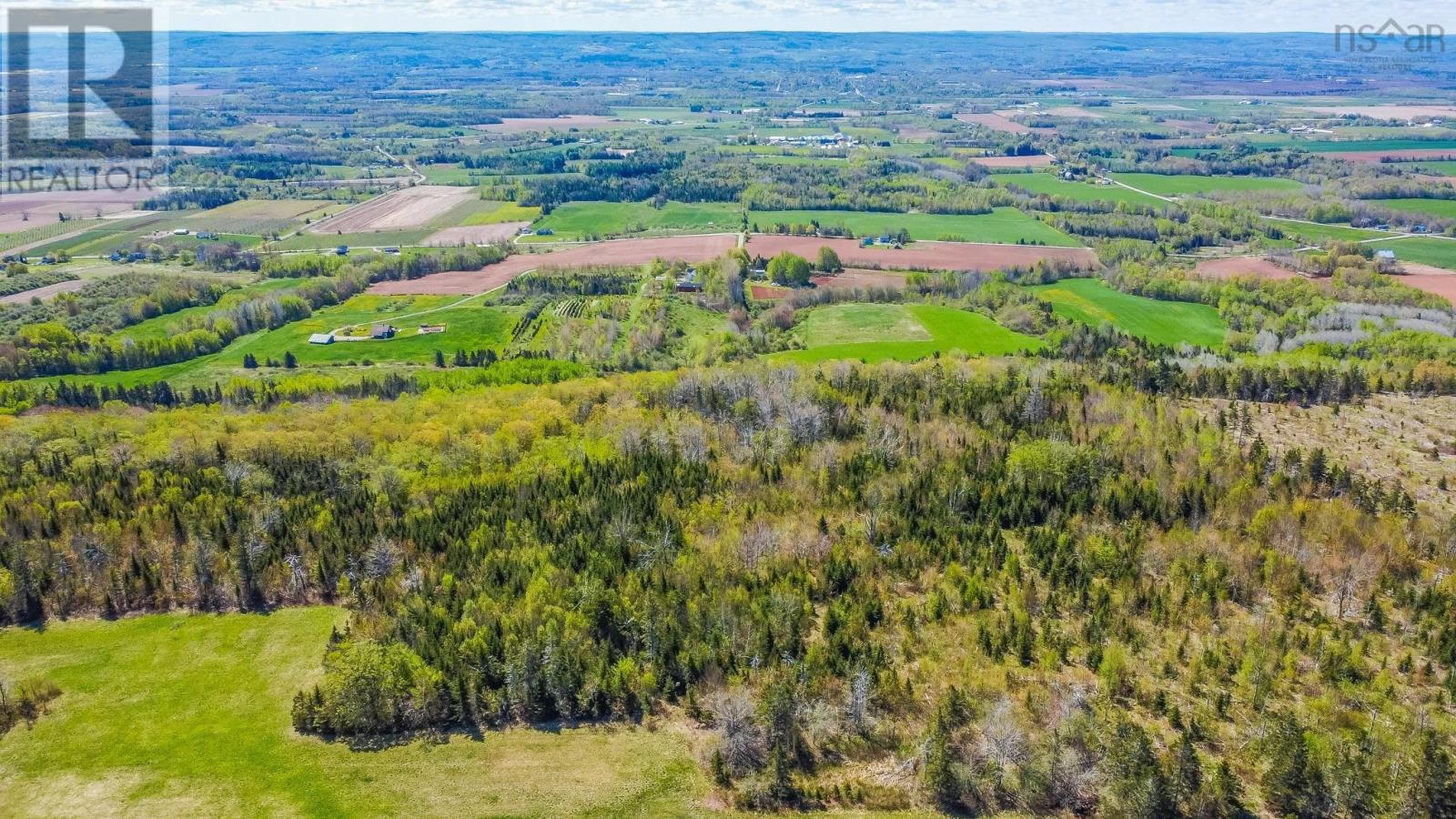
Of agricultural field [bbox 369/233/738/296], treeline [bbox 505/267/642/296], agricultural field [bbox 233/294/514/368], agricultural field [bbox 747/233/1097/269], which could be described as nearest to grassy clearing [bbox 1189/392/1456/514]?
agricultural field [bbox 747/233/1097/269]

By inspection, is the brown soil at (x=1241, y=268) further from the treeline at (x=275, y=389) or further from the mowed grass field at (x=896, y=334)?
the treeline at (x=275, y=389)

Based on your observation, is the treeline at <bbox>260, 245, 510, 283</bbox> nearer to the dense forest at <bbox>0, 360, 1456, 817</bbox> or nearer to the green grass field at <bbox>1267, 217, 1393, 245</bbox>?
the dense forest at <bbox>0, 360, 1456, 817</bbox>

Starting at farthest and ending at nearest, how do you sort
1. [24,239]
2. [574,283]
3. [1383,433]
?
[24,239], [574,283], [1383,433]

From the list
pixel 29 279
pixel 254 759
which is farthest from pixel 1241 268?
pixel 29 279

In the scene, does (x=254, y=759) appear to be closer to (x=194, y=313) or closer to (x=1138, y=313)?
(x=194, y=313)

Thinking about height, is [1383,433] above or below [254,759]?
above

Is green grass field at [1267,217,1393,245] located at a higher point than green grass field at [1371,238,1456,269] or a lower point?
higher

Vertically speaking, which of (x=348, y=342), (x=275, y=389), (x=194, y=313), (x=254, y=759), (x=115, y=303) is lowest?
(x=254, y=759)
